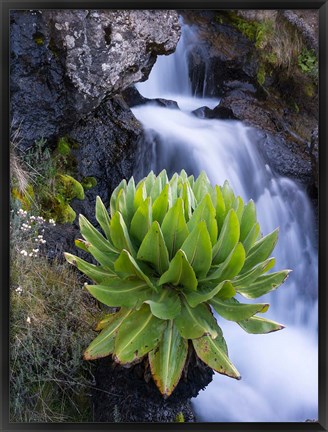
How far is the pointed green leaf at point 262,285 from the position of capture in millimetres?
1555

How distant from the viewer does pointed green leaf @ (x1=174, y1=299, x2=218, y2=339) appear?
1.44 m

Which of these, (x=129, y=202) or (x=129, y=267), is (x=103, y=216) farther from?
(x=129, y=267)

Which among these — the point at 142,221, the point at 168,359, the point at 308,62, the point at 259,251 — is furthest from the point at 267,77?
the point at 168,359

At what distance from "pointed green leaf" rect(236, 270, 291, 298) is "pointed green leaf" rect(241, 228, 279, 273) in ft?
0.17

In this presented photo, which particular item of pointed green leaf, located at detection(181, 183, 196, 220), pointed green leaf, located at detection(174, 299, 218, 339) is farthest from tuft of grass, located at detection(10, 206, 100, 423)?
pointed green leaf, located at detection(181, 183, 196, 220)

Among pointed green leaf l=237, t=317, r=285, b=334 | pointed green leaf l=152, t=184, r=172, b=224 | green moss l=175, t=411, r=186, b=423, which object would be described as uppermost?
pointed green leaf l=152, t=184, r=172, b=224

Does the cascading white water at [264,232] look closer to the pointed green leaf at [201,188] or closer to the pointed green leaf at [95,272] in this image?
the pointed green leaf at [201,188]

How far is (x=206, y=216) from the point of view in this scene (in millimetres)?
1422

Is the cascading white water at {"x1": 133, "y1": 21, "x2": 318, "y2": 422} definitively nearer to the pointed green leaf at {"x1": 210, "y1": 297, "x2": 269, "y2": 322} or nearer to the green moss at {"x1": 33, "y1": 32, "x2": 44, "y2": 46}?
the pointed green leaf at {"x1": 210, "y1": 297, "x2": 269, "y2": 322}

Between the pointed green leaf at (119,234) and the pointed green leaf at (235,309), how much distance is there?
257 millimetres

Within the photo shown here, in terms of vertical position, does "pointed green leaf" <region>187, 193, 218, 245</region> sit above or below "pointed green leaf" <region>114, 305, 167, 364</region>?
above

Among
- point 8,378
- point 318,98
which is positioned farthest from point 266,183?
point 8,378

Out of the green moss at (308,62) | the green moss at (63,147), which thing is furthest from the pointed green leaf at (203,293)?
the green moss at (308,62)

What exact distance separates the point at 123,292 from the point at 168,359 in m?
0.21
